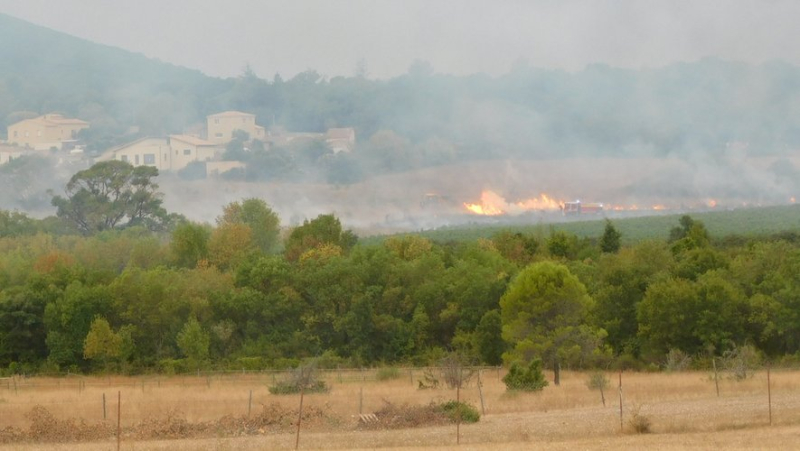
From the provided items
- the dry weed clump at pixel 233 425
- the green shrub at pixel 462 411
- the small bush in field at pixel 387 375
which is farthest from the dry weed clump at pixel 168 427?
the small bush in field at pixel 387 375

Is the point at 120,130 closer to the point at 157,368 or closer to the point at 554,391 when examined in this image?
the point at 157,368

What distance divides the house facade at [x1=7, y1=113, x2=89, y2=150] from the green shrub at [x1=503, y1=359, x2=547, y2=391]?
14092cm

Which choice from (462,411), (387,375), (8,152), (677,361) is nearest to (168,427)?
(462,411)

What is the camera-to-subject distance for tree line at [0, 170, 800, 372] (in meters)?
50.9

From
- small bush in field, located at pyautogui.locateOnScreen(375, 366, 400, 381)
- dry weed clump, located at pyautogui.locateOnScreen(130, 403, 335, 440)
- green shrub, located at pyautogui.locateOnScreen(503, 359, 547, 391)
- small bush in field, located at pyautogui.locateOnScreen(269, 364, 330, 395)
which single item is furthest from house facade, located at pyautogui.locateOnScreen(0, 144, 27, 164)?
dry weed clump, located at pyautogui.locateOnScreen(130, 403, 335, 440)

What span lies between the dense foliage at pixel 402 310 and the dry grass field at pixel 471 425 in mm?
6125

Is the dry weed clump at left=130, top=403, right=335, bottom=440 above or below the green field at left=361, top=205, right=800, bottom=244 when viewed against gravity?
below

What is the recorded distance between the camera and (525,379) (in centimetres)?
3981

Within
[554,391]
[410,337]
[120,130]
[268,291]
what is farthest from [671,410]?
[120,130]

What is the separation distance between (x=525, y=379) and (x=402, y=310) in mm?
21465

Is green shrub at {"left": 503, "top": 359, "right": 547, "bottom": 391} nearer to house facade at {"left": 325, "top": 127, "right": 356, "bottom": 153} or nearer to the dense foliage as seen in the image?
the dense foliage

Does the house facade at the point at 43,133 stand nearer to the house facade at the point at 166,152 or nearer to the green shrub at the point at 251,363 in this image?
the house facade at the point at 166,152

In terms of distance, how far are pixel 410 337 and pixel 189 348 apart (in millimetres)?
9510

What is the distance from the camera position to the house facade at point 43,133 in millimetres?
176625
